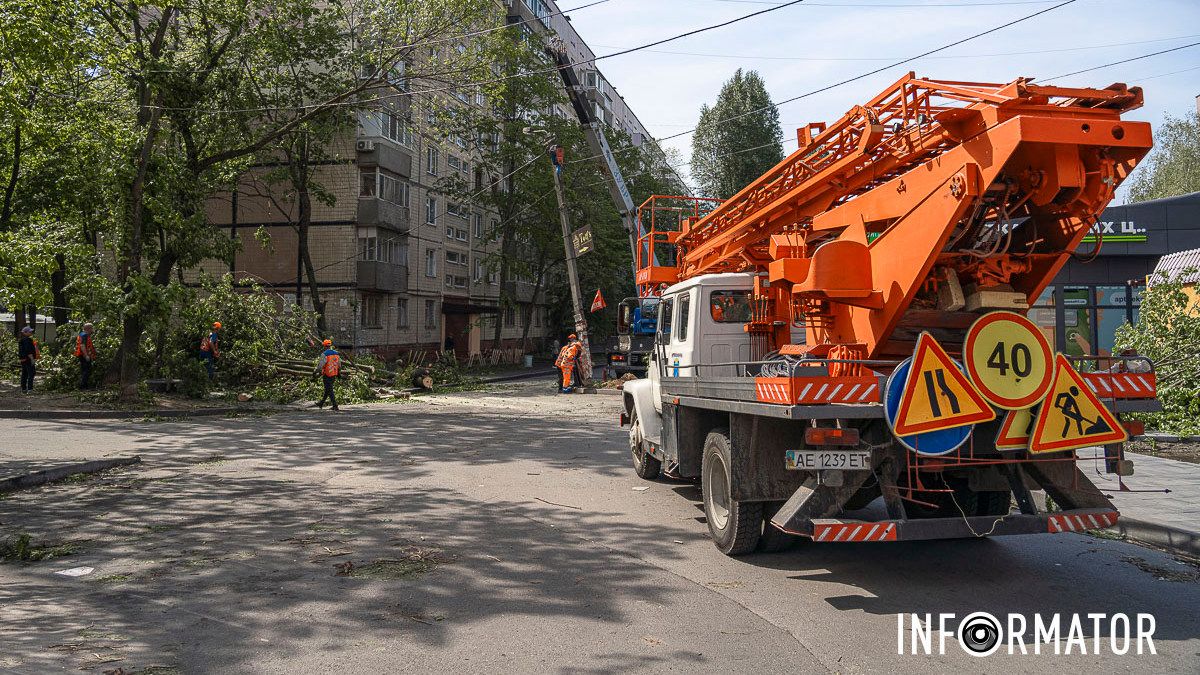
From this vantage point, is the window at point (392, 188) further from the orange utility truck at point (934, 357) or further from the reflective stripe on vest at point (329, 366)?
the orange utility truck at point (934, 357)

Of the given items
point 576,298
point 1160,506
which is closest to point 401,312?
point 576,298

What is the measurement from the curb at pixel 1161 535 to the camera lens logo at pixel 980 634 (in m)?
2.21

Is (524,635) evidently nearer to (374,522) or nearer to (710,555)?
(710,555)

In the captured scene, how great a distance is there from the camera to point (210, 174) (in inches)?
966

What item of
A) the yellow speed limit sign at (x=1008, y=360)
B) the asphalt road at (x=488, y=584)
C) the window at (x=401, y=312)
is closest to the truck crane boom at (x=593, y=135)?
the window at (x=401, y=312)

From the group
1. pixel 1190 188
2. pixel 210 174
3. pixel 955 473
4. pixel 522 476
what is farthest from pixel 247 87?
pixel 1190 188

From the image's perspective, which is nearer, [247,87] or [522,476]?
[522,476]

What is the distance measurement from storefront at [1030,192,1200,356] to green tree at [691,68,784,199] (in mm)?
29431

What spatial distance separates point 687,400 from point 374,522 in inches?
123

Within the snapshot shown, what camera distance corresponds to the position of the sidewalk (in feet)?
22.3

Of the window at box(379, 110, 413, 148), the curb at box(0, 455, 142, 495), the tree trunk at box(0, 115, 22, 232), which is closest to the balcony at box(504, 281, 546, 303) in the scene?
the window at box(379, 110, 413, 148)

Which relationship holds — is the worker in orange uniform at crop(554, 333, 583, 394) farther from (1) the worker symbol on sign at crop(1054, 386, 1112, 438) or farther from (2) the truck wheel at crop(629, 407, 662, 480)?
(1) the worker symbol on sign at crop(1054, 386, 1112, 438)

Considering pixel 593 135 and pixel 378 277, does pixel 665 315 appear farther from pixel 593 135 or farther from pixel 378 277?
pixel 378 277

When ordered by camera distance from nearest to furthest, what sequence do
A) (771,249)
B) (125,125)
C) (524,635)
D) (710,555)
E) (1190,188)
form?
(524,635) → (710,555) → (771,249) → (125,125) → (1190,188)
